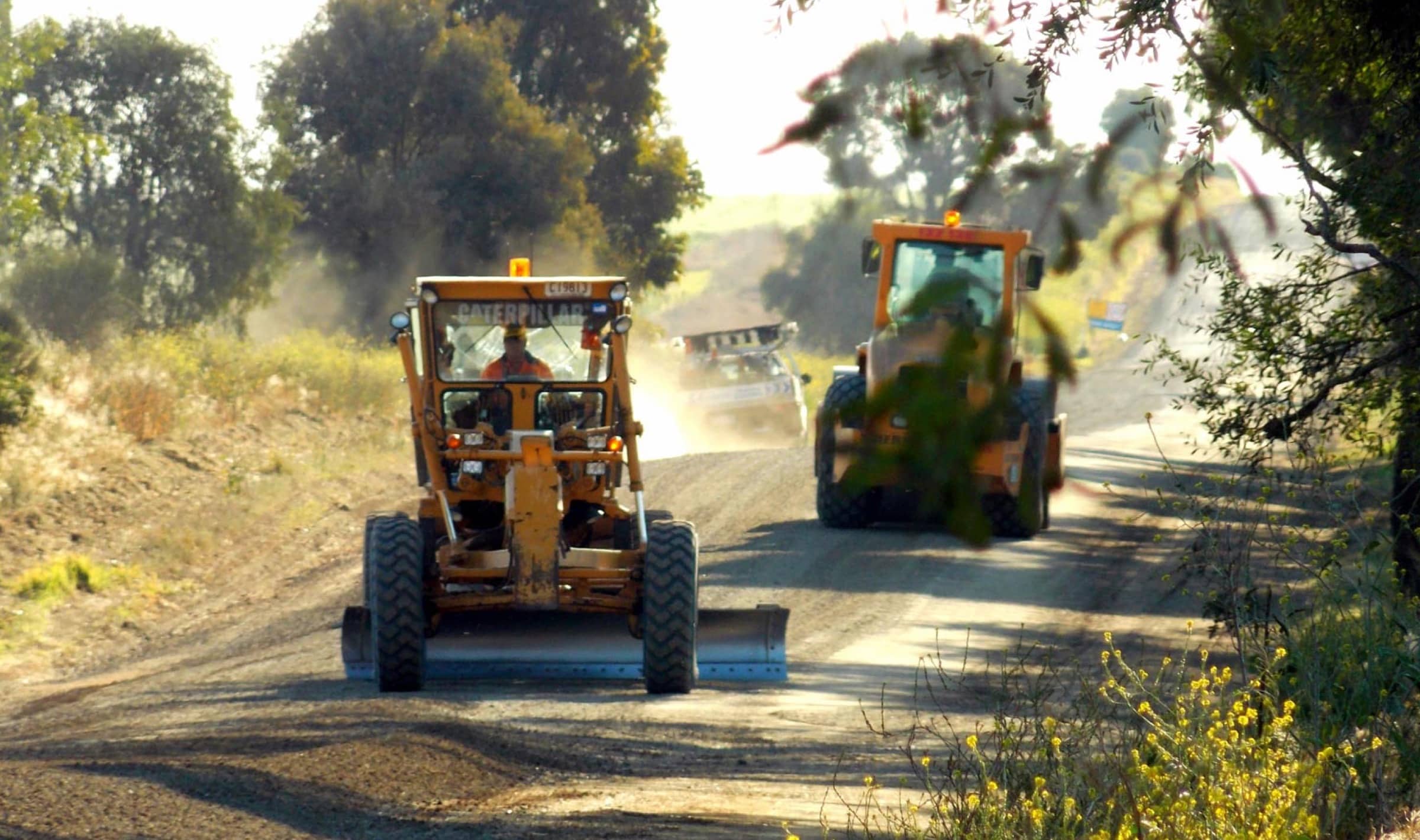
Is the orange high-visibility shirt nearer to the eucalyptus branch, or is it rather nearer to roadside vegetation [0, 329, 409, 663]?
the eucalyptus branch

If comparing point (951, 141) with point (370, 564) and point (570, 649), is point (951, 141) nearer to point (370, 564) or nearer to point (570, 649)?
point (570, 649)

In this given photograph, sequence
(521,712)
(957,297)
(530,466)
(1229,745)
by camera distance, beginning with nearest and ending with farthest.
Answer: (957,297), (1229,745), (521,712), (530,466)

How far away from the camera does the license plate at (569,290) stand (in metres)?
9.98

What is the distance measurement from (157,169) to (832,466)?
28.3m

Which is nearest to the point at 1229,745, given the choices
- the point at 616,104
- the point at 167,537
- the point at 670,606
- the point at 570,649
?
the point at 670,606

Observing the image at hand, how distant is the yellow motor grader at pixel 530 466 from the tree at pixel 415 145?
905 inches

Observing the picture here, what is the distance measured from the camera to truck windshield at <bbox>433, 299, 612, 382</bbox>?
1005 cm

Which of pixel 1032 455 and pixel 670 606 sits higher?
pixel 1032 455

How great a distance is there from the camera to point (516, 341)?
10180 millimetres

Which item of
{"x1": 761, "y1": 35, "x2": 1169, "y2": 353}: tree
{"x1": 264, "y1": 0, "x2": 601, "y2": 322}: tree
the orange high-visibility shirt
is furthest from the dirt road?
{"x1": 264, "y1": 0, "x2": 601, "y2": 322}: tree

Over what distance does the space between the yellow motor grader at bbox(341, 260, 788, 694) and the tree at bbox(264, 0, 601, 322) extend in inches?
905

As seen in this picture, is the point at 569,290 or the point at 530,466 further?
the point at 569,290

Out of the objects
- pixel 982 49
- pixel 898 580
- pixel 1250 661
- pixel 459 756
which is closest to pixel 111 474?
pixel 898 580

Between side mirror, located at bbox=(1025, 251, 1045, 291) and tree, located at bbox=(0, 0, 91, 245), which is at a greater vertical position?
tree, located at bbox=(0, 0, 91, 245)
